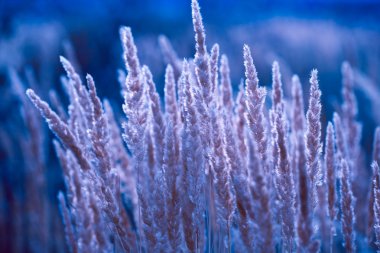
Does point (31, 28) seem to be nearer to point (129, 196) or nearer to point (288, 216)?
point (129, 196)

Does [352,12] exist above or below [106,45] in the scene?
above

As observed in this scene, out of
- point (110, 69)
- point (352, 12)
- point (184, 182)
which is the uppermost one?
point (352, 12)

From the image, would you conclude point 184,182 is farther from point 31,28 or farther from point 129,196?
point 31,28

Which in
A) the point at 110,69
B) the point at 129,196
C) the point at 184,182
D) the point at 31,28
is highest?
the point at 31,28

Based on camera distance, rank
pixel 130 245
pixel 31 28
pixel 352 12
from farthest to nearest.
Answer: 1. pixel 352 12
2. pixel 31 28
3. pixel 130 245

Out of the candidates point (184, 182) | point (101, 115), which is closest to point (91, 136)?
point (101, 115)

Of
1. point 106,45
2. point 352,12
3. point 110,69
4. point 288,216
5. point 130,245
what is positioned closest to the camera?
point 288,216

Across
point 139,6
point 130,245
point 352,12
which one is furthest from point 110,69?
point 352,12

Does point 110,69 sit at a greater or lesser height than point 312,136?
greater

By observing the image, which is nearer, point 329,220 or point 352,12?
point 329,220
